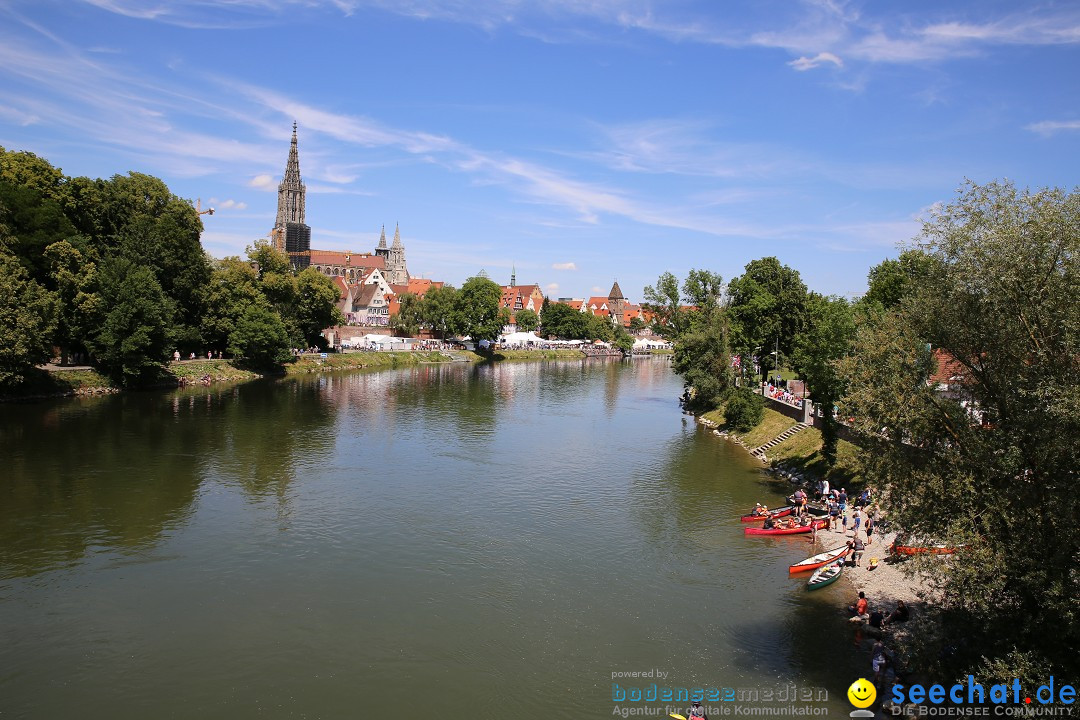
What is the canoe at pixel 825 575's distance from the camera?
2288cm

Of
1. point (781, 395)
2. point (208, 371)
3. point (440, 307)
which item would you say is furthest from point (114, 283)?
point (440, 307)

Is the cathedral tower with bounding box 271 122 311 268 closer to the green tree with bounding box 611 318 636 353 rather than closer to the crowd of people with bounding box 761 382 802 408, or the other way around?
the green tree with bounding box 611 318 636 353

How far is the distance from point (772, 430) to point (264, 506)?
32.9 m

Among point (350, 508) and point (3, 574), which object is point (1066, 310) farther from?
point (3, 574)

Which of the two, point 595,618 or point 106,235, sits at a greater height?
point 106,235

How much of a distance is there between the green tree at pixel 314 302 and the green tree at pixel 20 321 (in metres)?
37.2

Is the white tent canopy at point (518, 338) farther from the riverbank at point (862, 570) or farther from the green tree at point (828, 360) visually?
the green tree at point (828, 360)

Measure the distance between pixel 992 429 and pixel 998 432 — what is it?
0.39 metres

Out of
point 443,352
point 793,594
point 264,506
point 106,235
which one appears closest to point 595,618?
point 793,594

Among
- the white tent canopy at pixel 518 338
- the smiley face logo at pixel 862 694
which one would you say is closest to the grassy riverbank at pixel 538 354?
the white tent canopy at pixel 518 338

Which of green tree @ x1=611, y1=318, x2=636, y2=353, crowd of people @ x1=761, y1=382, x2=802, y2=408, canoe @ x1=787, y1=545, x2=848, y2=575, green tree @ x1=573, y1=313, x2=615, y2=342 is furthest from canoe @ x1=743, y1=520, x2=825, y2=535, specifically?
green tree @ x1=611, y1=318, x2=636, y2=353

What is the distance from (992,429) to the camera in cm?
1540

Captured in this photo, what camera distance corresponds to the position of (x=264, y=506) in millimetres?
30562

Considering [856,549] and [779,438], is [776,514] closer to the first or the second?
[856,549]
